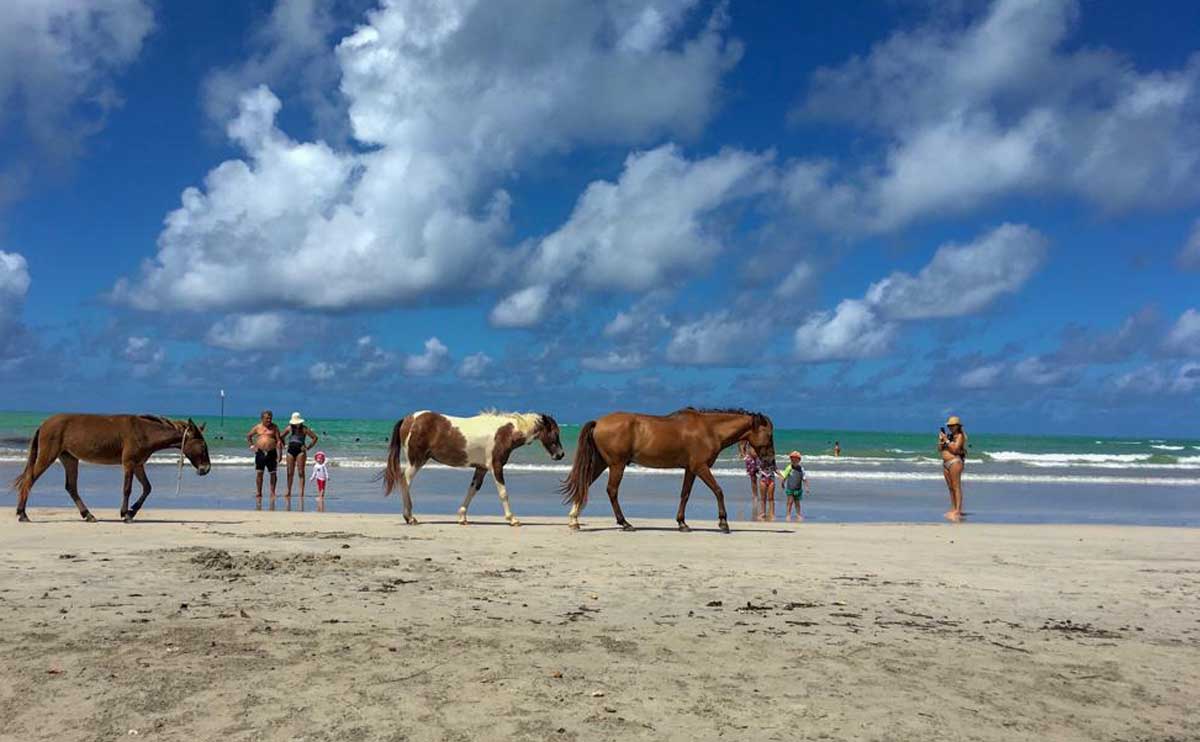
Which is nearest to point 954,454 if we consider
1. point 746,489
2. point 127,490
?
point 746,489

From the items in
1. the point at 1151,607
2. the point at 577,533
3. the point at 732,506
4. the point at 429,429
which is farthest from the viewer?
the point at 732,506

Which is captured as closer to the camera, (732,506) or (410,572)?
(410,572)

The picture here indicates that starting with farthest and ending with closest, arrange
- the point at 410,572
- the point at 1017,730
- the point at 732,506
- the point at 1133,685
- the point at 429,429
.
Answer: the point at 732,506, the point at 429,429, the point at 410,572, the point at 1133,685, the point at 1017,730

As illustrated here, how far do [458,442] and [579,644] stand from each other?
25.8ft

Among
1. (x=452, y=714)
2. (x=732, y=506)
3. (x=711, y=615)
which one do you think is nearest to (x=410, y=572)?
(x=711, y=615)

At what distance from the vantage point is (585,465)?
13133mm

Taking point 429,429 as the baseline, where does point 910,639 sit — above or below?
below

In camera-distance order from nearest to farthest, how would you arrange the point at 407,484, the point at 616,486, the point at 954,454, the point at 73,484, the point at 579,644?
1. the point at 579,644
2. the point at 73,484
3. the point at 616,486
4. the point at 407,484
5. the point at 954,454

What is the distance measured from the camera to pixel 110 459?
40.9 ft

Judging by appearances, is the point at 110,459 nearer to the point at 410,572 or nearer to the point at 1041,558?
the point at 410,572

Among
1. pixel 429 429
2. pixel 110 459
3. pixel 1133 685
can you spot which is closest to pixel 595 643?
pixel 1133 685

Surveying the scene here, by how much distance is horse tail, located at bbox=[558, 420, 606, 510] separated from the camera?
13031mm

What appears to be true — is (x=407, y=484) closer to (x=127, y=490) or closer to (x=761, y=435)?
(x=127, y=490)

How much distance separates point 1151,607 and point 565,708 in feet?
18.5
